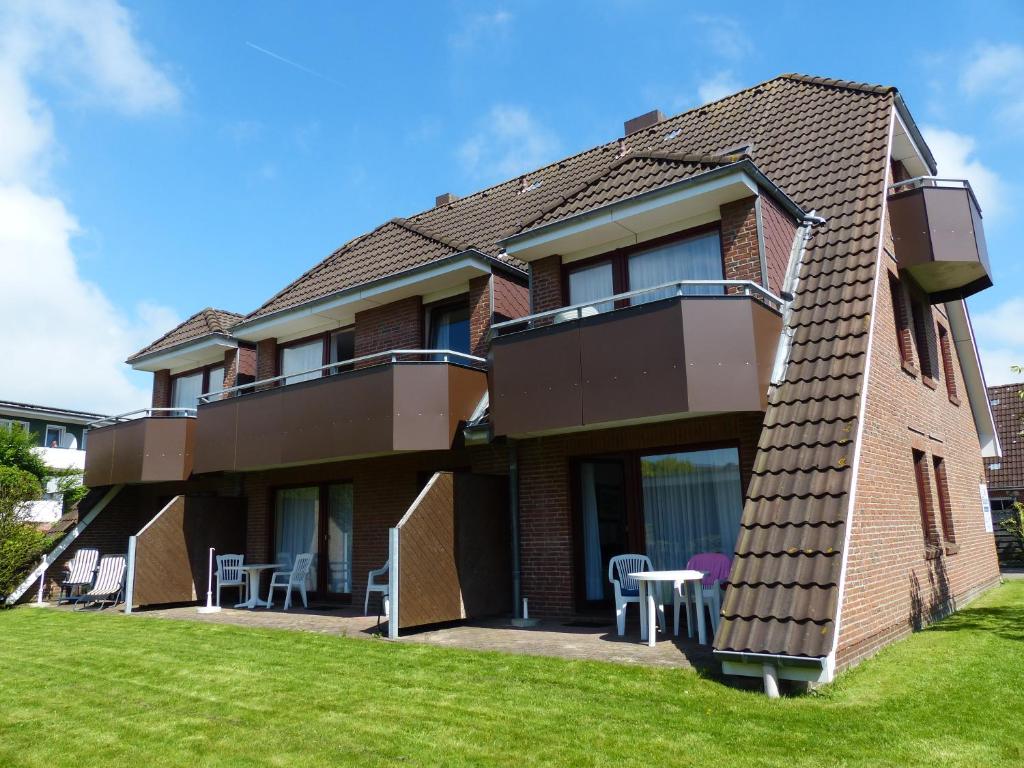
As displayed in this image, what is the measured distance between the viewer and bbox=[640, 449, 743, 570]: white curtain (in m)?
10.8

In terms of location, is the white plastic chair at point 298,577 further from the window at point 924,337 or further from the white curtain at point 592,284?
the window at point 924,337

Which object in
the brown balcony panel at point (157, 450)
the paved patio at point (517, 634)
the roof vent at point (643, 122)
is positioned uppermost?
the roof vent at point (643, 122)

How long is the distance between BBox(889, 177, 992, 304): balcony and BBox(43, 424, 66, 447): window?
4178cm

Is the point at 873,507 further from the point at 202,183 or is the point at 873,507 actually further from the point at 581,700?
the point at 202,183

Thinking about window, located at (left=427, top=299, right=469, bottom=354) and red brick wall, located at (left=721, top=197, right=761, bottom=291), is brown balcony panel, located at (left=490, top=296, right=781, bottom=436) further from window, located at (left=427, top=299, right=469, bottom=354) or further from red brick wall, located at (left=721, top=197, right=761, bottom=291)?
window, located at (left=427, top=299, right=469, bottom=354)

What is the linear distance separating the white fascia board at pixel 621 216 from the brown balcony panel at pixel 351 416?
2415 millimetres

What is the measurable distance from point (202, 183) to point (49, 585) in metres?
10.9

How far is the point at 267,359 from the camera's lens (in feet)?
57.1

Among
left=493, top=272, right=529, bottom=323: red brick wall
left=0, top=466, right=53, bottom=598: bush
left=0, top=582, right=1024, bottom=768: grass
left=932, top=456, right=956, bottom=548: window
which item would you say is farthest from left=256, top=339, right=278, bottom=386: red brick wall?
left=932, top=456, right=956, bottom=548: window

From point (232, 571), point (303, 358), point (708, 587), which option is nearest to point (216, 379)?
point (303, 358)

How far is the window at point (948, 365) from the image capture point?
14.8 meters

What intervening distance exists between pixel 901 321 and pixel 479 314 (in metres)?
7.10

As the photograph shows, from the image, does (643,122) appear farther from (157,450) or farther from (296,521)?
(157,450)

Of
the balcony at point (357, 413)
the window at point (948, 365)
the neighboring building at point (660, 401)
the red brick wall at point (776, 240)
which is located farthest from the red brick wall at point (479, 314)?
the window at point (948, 365)
